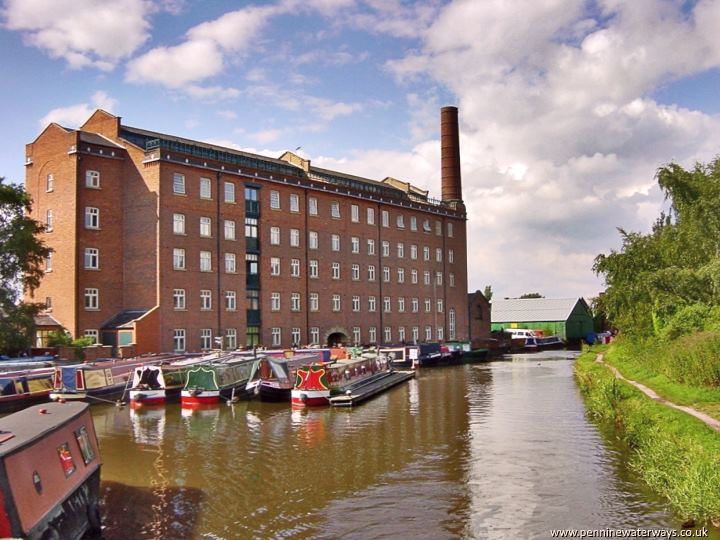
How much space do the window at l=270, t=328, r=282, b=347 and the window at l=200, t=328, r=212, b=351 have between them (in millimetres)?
4900

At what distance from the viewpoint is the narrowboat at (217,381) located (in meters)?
26.6

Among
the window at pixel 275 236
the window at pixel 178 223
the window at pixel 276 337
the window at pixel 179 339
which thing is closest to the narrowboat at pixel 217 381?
the window at pixel 179 339

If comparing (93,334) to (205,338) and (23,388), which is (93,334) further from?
(23,388)

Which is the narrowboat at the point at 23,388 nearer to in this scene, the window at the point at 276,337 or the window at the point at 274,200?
the window at the point at 276,337

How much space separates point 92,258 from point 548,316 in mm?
59111

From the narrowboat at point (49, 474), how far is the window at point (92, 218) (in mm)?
27896

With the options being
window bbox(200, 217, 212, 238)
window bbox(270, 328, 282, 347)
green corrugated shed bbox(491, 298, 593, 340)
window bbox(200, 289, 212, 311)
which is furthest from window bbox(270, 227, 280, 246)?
green corrugated shed bbox(491, 298, 593, 340)

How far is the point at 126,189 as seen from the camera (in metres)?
40.3

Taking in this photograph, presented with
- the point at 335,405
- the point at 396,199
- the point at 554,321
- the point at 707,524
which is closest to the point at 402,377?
the point at 335,405

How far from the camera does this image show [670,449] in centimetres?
1272

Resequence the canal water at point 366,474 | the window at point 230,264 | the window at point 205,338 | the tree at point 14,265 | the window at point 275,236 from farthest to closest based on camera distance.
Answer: the window at point 275,236
the window at point 230,264
the window at point 205,338
the tree at point 14,265
the canal water at point 366,474

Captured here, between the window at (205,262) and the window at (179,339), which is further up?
the window at (205,262)

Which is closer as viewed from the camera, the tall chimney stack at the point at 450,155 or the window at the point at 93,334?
the window at the point at 93,334

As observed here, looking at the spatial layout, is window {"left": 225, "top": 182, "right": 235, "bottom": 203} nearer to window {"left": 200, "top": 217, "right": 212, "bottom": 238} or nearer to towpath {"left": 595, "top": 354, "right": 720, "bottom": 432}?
window {"left": 200, "top": 217, "right": 212, "bottom": 238}
